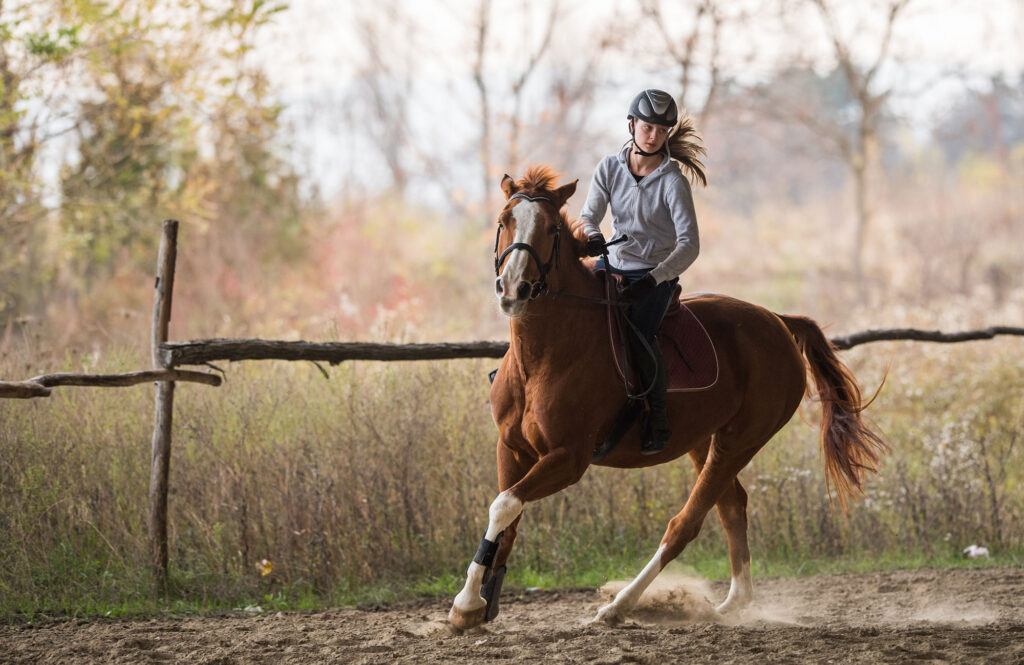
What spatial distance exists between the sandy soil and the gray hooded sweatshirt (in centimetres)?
185

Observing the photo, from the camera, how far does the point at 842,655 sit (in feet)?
14.8

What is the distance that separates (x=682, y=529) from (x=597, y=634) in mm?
710

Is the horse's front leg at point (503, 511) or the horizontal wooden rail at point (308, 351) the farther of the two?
the horizontal wooden rail at point (308, 351)

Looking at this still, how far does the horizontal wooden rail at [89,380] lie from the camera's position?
451cm

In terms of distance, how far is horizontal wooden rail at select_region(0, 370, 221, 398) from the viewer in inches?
177

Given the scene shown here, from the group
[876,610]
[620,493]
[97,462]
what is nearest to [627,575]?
[620,493]

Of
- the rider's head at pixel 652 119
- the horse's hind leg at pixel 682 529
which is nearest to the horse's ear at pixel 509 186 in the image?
the rider's head at pixel 652 119

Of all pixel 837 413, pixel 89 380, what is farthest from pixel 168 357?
pixel 837 413

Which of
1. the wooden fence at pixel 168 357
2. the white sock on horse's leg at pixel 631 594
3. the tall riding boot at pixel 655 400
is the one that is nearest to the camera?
the tall riding boot at pixel 655 400

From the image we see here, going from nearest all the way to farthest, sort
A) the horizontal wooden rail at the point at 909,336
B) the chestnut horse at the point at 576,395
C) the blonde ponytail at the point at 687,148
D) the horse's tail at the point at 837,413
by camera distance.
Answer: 1. the chestnut horse at the point at 576,395
2. the blonde ponytail at the point at 687,148
3. the horse's tail at the point at 837,413
4. the horizontal wooden rail at the point at 909,336

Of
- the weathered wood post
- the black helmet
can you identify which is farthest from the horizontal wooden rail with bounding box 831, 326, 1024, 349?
the weathered wood post

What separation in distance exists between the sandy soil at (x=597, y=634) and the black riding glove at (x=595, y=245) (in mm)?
1870

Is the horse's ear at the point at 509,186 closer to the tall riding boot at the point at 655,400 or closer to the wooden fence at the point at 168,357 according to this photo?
the tall riding boot at the point at 655,400

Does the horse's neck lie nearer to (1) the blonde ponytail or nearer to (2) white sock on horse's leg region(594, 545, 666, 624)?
(1) the blonde ponytail
